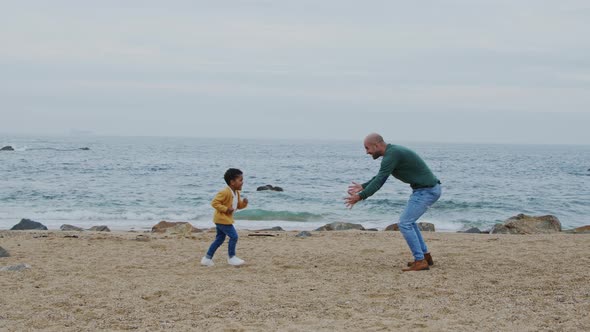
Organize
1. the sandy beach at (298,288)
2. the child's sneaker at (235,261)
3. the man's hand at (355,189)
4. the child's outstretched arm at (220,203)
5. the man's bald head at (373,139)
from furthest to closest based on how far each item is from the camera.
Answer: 1. the child's sneaker at (235,261)
2. the child's outstretched arm at (220,203)
3. the man's bald head at (373,139)
4. the man's hand at (355,189)
5. the sandy beach at (298,288)

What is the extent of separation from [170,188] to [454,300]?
26.2 metres

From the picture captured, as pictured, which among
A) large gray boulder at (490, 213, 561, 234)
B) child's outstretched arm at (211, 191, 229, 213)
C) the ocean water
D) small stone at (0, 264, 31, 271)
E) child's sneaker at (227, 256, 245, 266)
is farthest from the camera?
the ocean water

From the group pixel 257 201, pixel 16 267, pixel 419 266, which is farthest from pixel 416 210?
pixel 257 201

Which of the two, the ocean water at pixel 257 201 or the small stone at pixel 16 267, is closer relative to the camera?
the small stone at pixel 16 267

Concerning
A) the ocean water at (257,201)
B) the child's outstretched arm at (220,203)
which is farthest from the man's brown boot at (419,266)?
the ocean water at (257,201)

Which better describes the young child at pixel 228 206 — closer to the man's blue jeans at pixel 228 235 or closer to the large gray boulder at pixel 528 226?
the man's blue jeans at pixel 228 235

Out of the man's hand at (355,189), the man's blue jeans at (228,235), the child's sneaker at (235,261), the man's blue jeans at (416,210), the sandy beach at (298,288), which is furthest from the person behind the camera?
the child's sneaker at (235,261)

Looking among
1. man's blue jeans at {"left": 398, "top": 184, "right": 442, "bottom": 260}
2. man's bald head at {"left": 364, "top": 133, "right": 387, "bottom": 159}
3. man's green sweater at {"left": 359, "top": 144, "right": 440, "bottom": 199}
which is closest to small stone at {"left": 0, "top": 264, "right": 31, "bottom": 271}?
man's green sweater at {"left": 359, "top": 144, "right": 440, "bottom": 199}

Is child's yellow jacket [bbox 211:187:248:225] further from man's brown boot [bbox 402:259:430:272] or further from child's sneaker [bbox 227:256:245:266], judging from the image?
man's brown boot [bbox 402:259:430:272]

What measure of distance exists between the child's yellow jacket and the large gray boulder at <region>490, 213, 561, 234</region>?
862 centimetres

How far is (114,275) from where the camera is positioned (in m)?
8.05

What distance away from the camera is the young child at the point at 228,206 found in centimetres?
833

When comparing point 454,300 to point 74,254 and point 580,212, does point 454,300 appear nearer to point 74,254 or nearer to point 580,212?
point 74,254

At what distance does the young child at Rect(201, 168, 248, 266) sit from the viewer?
8.33 meters
